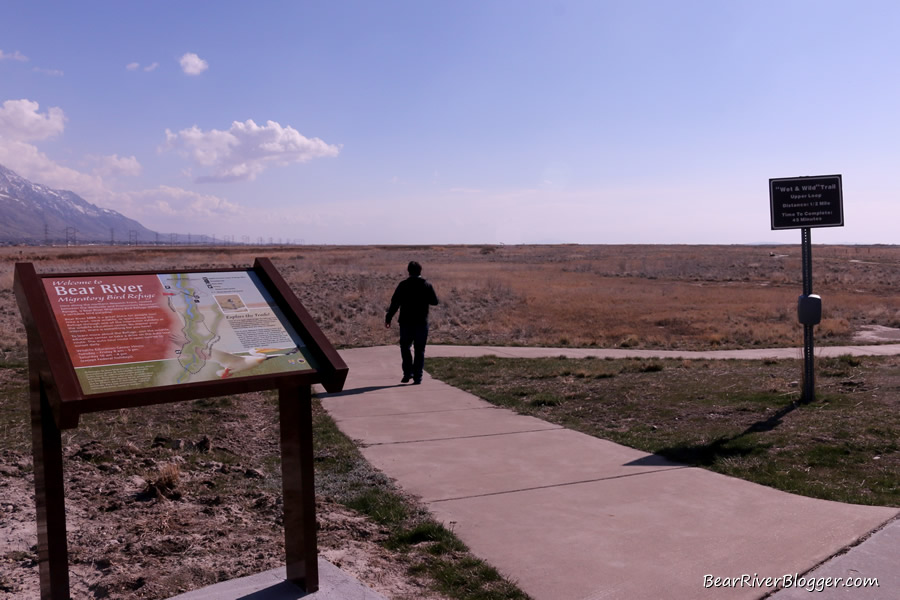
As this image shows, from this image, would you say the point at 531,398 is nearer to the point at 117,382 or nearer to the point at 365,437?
the point at 365,437

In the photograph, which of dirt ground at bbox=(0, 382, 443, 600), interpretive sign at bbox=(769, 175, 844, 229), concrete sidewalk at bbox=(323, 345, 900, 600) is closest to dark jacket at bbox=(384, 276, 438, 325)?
concrete sidewalk at bbox=(323, 345, 900, 600)

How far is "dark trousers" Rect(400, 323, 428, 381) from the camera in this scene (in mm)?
10555

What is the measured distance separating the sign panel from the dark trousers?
6187 millimetres

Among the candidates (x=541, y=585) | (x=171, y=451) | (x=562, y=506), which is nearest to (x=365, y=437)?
(x=171, y=451)

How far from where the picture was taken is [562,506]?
549 centimetres

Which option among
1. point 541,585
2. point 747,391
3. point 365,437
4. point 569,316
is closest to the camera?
point 541,585

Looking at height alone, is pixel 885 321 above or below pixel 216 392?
below

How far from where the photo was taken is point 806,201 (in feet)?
29.7

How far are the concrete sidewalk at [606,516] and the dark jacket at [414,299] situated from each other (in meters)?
2.39

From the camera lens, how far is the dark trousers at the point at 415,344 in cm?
1055

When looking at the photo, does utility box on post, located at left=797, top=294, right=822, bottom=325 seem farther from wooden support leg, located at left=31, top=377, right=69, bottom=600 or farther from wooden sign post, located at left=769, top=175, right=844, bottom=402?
wooden support leg, located at left=31, top=377, right=69, bottom=600

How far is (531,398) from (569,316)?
56.3 ft

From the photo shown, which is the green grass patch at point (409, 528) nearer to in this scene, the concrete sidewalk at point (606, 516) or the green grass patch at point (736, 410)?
the concrete sidewalk at point (606, 516)
